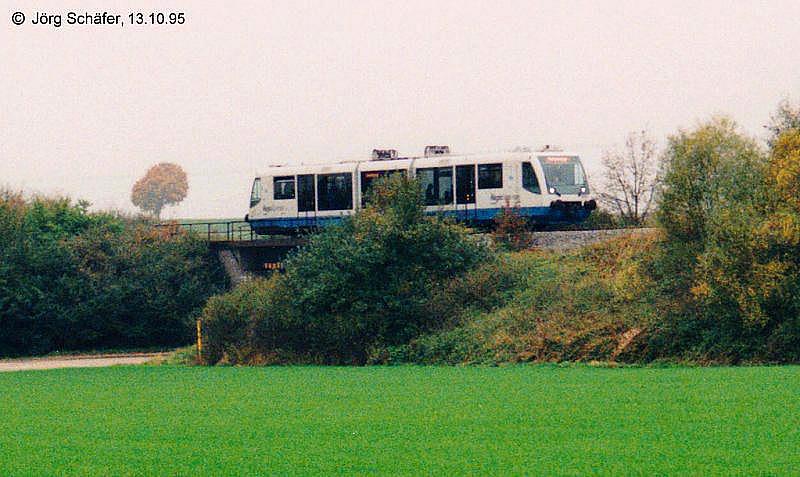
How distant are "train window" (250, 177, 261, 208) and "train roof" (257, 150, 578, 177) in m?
0.39

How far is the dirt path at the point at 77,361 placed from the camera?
4683 cm

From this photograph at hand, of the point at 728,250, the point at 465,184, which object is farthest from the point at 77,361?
the point at 728,250

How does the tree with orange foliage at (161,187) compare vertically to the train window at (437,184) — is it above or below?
above

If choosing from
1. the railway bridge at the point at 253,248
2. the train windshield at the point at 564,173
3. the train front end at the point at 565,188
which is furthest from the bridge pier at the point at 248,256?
the train windshield at the point at 564,173

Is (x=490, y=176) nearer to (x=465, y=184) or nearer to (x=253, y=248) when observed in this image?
(x=465, y=184)

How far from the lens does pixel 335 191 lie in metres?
50.8

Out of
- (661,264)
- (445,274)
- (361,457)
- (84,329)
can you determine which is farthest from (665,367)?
(84,329)

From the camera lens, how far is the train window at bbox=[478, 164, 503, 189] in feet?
154

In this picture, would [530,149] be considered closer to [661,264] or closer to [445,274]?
[445,274]

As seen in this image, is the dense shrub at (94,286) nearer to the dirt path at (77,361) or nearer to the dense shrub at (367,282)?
the dirt path at (77,361)

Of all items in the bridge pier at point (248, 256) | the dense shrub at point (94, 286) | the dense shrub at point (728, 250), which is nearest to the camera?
the dense shrub at point (728, 250)

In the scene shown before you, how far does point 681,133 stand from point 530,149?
45.0ft

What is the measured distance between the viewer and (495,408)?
18.6 meters

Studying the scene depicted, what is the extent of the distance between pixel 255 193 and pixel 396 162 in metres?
7.36
